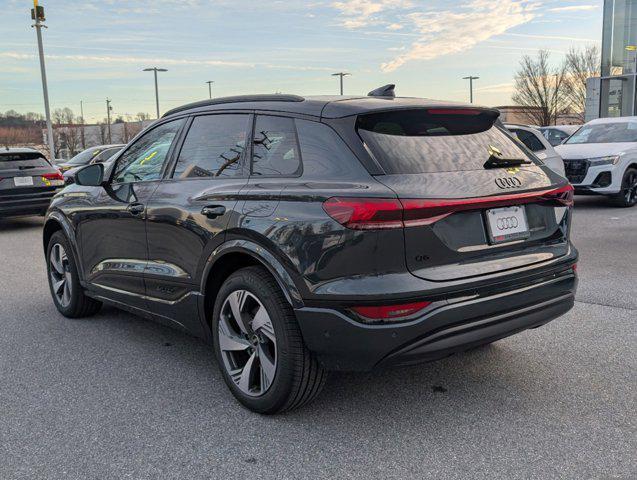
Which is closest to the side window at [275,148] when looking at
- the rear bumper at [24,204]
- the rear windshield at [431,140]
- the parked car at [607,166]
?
the rear windshield at [431,140]

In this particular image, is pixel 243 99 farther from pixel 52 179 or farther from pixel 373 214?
pixel 52 179

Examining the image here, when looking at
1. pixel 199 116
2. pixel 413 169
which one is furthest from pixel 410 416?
pixel 199 116

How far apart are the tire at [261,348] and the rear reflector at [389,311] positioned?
415mm

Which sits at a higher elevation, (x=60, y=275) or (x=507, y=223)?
(x=507, y=223)

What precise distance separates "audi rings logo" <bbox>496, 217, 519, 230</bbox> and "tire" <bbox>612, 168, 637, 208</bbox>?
9982mm

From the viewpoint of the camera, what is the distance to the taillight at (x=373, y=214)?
2885 millimetres

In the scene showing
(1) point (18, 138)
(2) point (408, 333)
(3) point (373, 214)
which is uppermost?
(1) point (18, 138)

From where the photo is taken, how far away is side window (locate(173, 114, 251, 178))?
374 cm

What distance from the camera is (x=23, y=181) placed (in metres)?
11.6

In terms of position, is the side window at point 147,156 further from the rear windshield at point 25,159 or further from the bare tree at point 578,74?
the bare tree at point 578,74

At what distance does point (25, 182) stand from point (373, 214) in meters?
10.4

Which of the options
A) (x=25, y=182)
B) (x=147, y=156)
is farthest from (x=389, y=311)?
(x=25, y=182)

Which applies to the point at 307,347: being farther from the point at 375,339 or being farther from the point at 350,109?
the point at 350,109

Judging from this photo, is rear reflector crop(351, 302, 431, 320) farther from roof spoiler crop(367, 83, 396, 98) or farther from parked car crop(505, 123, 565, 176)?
parked car crop(505, 123, 565, 176)
